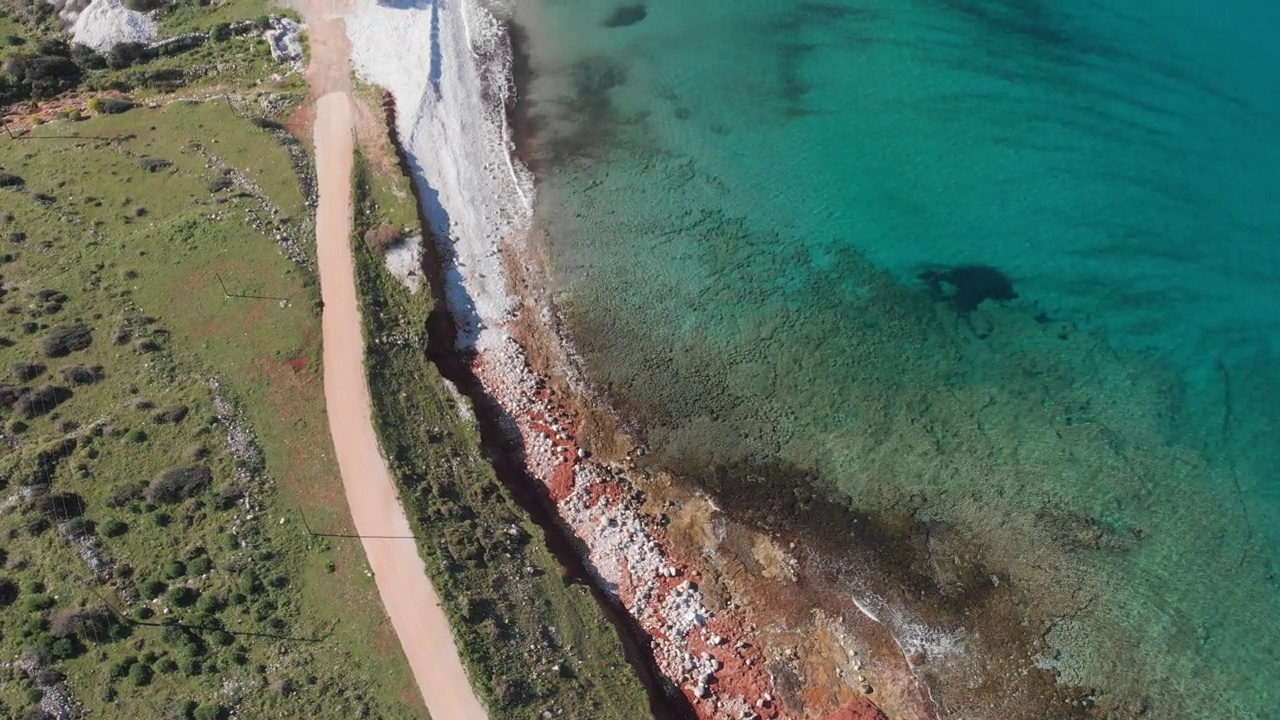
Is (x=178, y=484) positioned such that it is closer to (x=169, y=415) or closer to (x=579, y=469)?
(x=169, y=415)

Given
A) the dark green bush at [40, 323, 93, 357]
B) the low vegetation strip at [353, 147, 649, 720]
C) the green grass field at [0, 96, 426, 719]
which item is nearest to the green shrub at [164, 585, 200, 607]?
the green grass field at [0, 96, 426, 719]

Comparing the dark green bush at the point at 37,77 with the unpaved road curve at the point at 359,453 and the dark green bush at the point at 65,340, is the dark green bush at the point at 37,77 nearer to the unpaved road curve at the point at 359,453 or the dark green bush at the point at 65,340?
the unpaved road curve at the point at 359,453

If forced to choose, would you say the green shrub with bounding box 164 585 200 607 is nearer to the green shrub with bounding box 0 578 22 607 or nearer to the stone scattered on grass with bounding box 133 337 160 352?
the green shrub with bounding box 0 578 22 607

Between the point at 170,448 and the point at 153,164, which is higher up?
the point at 153,164

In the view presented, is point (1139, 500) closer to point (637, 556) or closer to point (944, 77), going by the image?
point (637, 556)

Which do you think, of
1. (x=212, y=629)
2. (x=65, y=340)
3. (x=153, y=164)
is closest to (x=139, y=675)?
(x=212, y=629)
